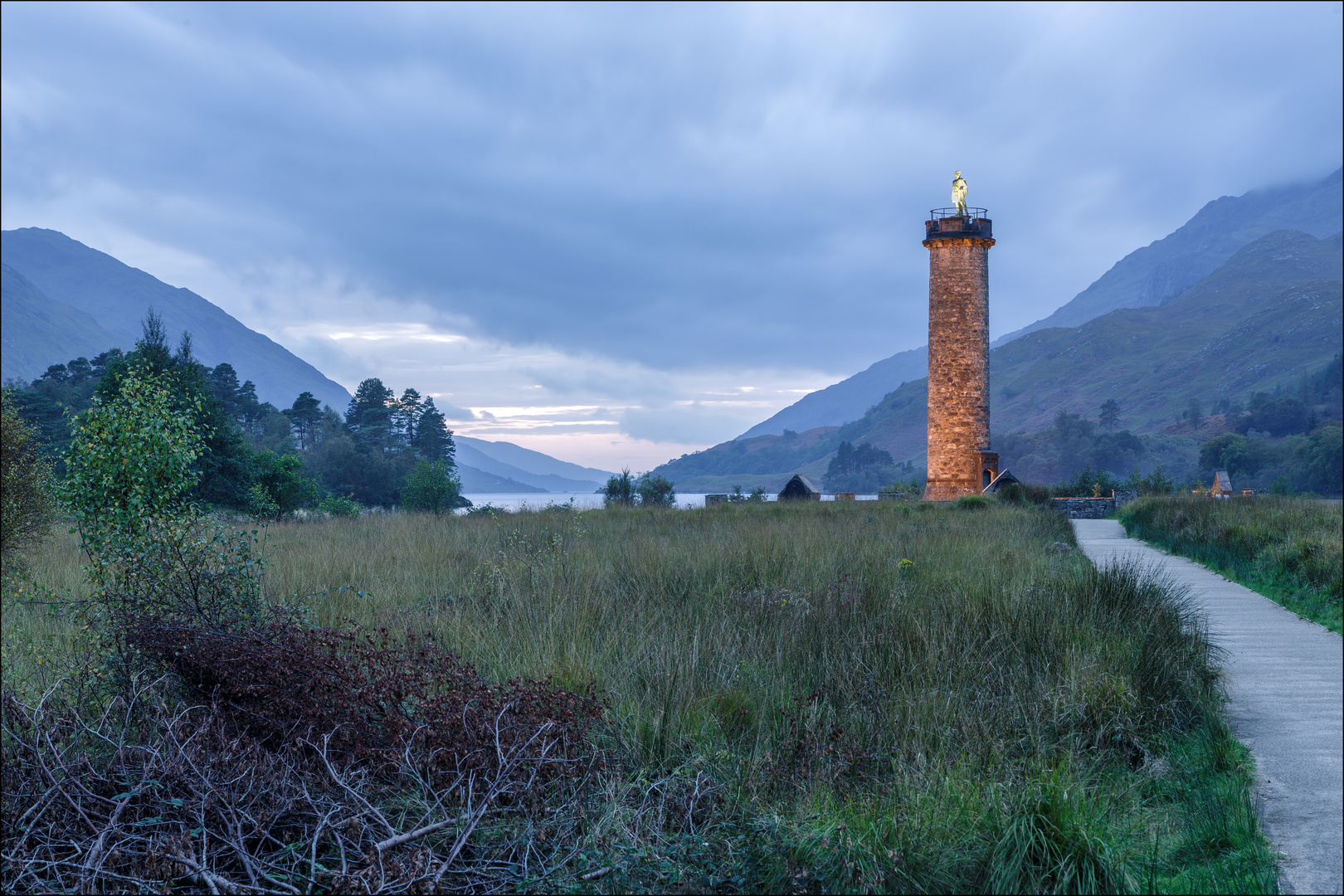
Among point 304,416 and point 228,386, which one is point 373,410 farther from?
point 228,386

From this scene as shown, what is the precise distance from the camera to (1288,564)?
6492 millimetres

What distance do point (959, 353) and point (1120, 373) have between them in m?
133

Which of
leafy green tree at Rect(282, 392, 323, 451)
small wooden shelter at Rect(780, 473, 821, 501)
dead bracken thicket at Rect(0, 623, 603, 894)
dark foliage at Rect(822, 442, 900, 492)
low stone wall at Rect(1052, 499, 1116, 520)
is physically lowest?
dead bracken thicket at Rect(0, 623, 603, 894)

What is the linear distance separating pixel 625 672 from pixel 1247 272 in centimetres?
17542

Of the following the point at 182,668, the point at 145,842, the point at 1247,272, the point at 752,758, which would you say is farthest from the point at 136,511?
the point at 1247,272

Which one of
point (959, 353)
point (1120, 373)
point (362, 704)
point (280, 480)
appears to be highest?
point (1120, 373)

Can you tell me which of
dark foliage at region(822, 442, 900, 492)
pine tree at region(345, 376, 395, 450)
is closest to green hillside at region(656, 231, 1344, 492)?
dark foliage at region(822, 442, 900, 492)

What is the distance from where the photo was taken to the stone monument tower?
25.1 m

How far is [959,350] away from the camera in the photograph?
25344 mm

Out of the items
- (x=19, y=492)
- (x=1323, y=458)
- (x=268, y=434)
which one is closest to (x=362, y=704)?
(x=1323, y=458)

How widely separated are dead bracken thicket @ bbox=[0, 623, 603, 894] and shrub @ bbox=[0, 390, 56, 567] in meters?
4.81

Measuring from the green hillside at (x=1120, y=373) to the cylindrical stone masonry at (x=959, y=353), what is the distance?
5482 cm

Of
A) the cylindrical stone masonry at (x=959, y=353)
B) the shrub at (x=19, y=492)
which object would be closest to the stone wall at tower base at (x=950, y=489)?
the cylindrical stone masonry at (x=959, y=353)

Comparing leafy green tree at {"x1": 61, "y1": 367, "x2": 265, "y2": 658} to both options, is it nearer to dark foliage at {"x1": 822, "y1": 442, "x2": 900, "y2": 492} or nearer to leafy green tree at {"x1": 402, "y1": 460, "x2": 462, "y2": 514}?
leafy green tree at {"x1": 402, "y1": 460, "x2": 462, "y2": 514}
